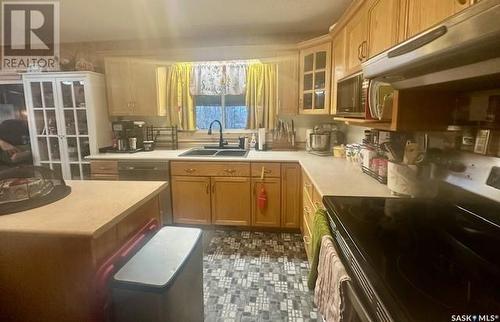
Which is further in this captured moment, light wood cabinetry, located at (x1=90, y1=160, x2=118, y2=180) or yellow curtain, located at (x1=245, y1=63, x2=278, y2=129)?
yellow curtain, located at (x1=245, y1=63, x2=278, y2=129)

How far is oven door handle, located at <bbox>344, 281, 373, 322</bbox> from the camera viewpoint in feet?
2.46

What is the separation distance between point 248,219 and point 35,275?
198 centimetres

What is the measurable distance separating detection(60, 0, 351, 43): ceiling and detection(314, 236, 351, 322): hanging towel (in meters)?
2.14

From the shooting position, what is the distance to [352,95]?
6.62 feet

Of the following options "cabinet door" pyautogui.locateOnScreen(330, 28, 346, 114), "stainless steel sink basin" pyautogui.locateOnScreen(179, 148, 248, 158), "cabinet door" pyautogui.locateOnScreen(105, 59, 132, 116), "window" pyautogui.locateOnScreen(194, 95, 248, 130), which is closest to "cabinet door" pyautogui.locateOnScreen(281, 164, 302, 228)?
"stainless steel sink basin" pyautogui.locateOnScreen(179, 148, 248, 158)

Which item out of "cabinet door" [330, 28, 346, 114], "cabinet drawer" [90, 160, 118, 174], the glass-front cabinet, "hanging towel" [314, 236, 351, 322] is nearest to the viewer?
"hanging towel" [314, 236, 351, 322]

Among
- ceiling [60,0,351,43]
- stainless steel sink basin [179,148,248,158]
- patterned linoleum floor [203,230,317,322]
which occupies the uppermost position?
ceiling [60,0,351,43]

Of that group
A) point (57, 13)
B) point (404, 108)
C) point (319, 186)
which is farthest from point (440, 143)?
point (57, 13)

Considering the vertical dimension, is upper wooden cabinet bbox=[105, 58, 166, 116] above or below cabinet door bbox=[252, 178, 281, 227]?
above

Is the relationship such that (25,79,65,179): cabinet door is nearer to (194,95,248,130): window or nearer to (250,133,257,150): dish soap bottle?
Answer: (194,95,248,130): window

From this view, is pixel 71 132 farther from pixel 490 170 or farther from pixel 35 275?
pixel 490 170

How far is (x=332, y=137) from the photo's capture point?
306 centimetres

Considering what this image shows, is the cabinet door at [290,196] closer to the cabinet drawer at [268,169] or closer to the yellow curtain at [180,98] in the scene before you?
the cabinet drawer at [268,169]

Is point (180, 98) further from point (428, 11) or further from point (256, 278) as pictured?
point (428, 11)
